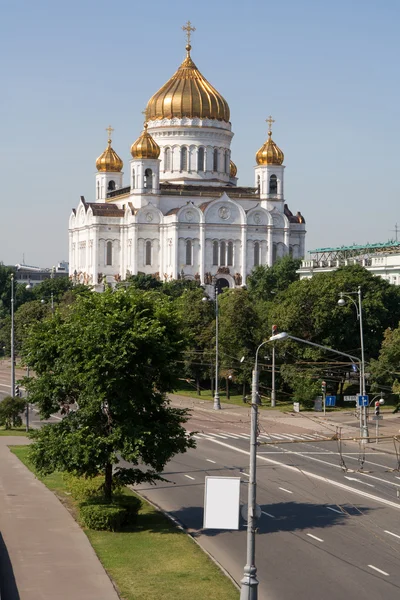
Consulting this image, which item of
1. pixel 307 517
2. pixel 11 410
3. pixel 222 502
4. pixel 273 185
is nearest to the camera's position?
pixel 222 502

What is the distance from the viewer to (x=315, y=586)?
86.4ft

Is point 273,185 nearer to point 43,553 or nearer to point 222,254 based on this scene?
point 222,254

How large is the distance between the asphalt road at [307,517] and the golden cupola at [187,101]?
280ft

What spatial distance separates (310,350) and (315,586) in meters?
41.1

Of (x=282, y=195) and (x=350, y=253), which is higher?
(x=282, y=195)

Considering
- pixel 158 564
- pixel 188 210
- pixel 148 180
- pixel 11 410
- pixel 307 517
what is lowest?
pixel 158 564

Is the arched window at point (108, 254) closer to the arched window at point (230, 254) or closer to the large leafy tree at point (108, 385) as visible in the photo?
the arched window at point (230, 254)

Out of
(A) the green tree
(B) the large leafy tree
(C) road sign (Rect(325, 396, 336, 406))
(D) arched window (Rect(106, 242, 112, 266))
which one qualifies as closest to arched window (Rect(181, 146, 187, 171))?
(D) arched window (Rect(106, 242, 112, 266))

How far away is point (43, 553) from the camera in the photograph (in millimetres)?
29266

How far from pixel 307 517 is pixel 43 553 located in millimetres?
8539

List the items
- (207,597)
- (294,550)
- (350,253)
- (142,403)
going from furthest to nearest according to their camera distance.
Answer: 1. (350,253)
2. (142,403)
3. (294,550)
4. (207,597)

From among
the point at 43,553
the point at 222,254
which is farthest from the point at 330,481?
the point at 222,254

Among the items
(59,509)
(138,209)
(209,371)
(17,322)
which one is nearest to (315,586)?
(59,509)

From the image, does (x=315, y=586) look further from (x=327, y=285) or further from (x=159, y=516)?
(x=327, y=285)
